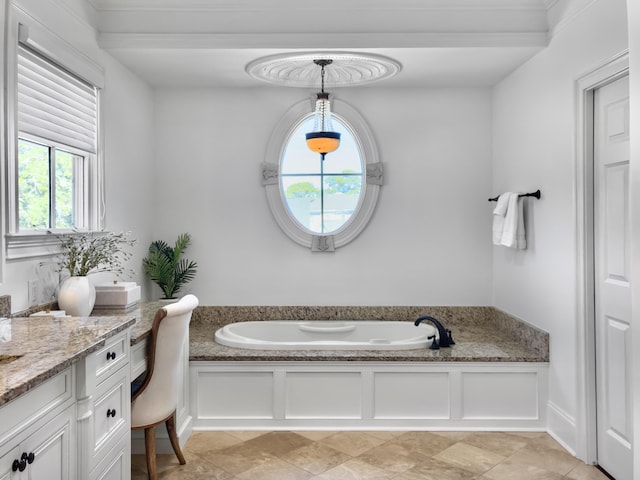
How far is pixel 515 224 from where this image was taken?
341cm

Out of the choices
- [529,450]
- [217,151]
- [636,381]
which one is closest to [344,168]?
[217,151]

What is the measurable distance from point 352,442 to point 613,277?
5.63ft

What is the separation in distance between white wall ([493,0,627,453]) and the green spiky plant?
8.26ft

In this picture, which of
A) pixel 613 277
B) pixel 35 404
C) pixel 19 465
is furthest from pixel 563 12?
pixel 19 465

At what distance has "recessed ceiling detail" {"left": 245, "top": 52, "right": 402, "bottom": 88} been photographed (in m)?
3.29

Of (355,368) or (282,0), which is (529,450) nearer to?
(355,368)

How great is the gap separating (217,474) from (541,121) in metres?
2.84

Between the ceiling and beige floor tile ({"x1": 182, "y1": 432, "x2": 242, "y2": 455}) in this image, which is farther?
the ceiling

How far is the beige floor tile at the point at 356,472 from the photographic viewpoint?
8.52 feet

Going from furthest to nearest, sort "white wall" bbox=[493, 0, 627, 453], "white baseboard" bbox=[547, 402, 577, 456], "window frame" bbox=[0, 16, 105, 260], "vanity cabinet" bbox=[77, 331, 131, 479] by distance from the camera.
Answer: "white baseboard" bbox=[547, 402, 577, 456] → "white wall" bbox=[493, 0, 627, 453] → "window frame" bbox=[0, 16, 105, 260] → "vanity cabinet" bbox=[77, 331, 131, 479]

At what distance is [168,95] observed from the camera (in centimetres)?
412

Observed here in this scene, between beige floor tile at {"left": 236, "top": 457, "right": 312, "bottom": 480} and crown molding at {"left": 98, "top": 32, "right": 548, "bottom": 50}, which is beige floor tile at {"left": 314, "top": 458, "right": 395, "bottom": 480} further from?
crown molding at {"left": 98, "top": 32, "right": 548, "bottom": 50}

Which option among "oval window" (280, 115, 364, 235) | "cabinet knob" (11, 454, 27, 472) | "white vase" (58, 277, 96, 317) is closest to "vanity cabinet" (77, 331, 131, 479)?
"cabinet knob" (11, 454, 27, 472)

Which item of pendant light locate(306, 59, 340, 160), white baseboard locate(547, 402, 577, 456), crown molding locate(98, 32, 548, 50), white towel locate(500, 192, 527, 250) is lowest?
white baseboard locate(547, 402, 577, 456)
